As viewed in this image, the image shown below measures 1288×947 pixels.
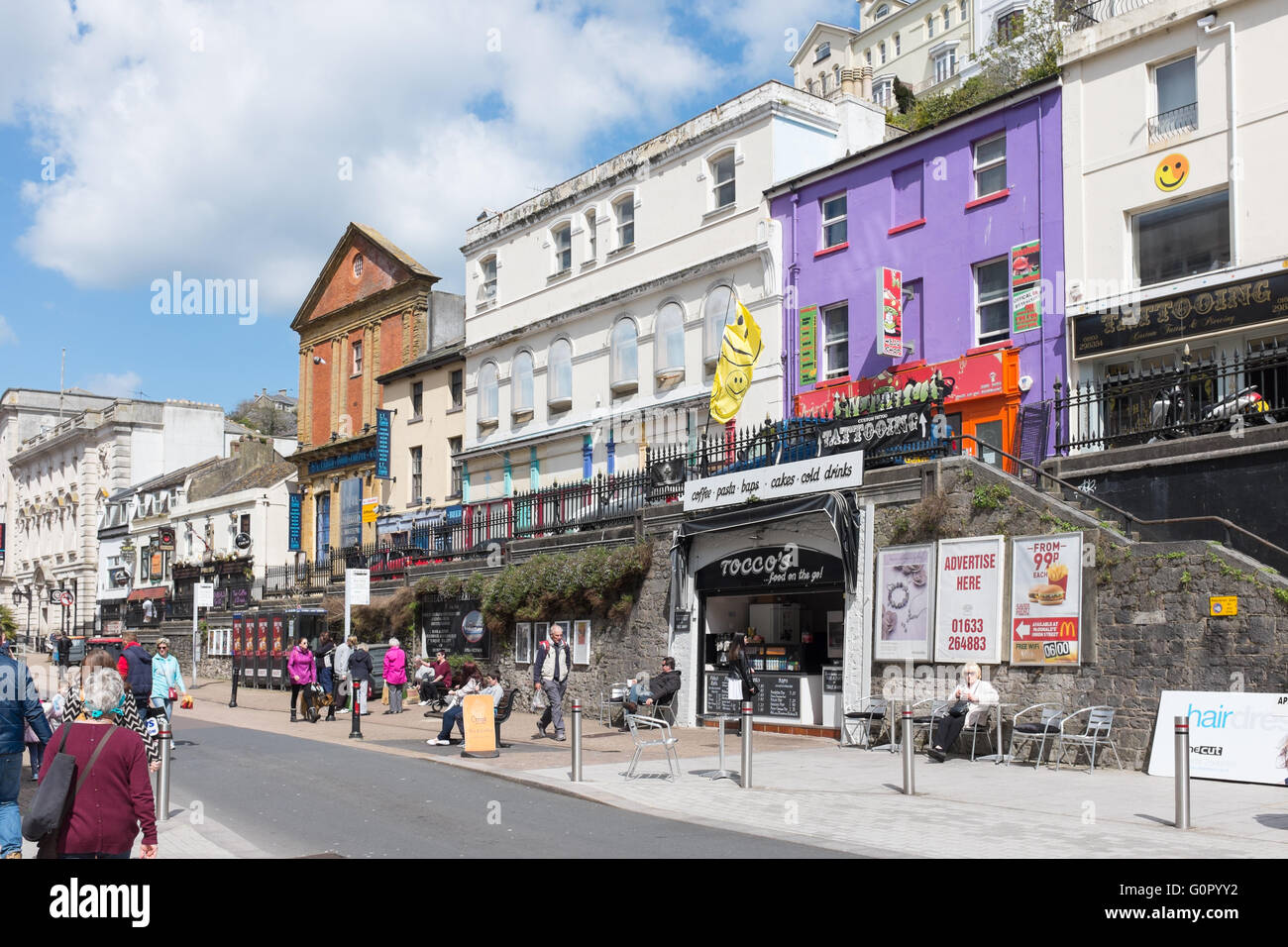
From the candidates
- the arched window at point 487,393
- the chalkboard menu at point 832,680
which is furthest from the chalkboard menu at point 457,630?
the chalkboard menu at point 832,680

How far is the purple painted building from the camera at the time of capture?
22.8 m

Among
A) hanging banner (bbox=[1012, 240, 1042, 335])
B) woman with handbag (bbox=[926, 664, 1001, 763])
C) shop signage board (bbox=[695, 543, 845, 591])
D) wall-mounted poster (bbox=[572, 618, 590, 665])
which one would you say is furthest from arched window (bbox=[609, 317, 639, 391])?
woman with handbag (bbox=[926, 664, 1001, 763])

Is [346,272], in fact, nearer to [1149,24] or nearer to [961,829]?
[1149,24]

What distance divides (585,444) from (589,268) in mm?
5023

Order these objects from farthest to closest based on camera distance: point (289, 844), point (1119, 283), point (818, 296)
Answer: point (818, 296) < point (1119, 283) < point (289, 844)

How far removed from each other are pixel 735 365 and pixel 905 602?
30.7ft

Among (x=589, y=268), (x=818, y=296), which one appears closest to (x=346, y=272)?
(x=589, y=268)

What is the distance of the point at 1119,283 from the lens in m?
21.7

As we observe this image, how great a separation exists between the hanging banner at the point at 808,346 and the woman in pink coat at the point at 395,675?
10.6m

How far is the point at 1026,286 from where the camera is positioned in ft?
75.5

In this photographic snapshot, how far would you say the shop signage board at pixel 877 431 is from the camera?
18.7 meters

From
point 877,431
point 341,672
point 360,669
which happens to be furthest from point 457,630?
point 877,431
